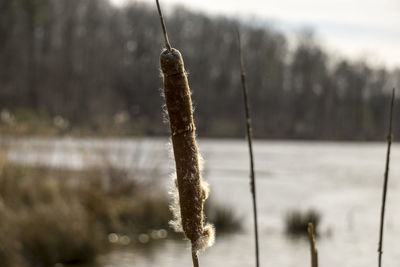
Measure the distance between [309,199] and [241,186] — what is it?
2.78 meters

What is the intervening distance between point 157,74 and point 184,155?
4177 cm

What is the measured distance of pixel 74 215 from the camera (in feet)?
30.0

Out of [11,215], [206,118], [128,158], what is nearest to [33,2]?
[206,118]

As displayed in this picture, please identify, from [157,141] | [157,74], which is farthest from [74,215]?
[157,74]

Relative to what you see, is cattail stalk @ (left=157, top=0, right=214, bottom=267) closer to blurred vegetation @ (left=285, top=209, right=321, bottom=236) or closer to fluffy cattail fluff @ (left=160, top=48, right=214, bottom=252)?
fluffy cattail fluff @ (left=160, top=48, right=214, bottom=252)

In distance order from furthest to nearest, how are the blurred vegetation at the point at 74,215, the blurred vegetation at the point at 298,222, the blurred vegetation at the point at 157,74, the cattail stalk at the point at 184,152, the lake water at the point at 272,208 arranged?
the blurred vegetation at the point at 157,74 < the blurred vegetation at the point at 298,222 < the lake water at the point at 272,208 < the blurred vegetation at the point at 74,215 < the cattail stalk at the point at 184,152

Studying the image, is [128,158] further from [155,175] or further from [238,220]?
[238,220]

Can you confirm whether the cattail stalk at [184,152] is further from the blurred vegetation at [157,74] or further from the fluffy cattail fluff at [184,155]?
the blurred vegetation at [157,74]

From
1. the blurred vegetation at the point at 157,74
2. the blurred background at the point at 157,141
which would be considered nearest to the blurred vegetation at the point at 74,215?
the blurred background at the point at 157,141

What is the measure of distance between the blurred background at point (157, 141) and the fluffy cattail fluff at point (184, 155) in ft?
0.32

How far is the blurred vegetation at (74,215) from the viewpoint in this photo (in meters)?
8.52

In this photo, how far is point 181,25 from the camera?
59438 millimetres

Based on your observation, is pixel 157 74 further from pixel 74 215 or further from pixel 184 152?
pixel 184 152

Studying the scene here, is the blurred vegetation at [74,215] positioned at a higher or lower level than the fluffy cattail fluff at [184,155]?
lower
